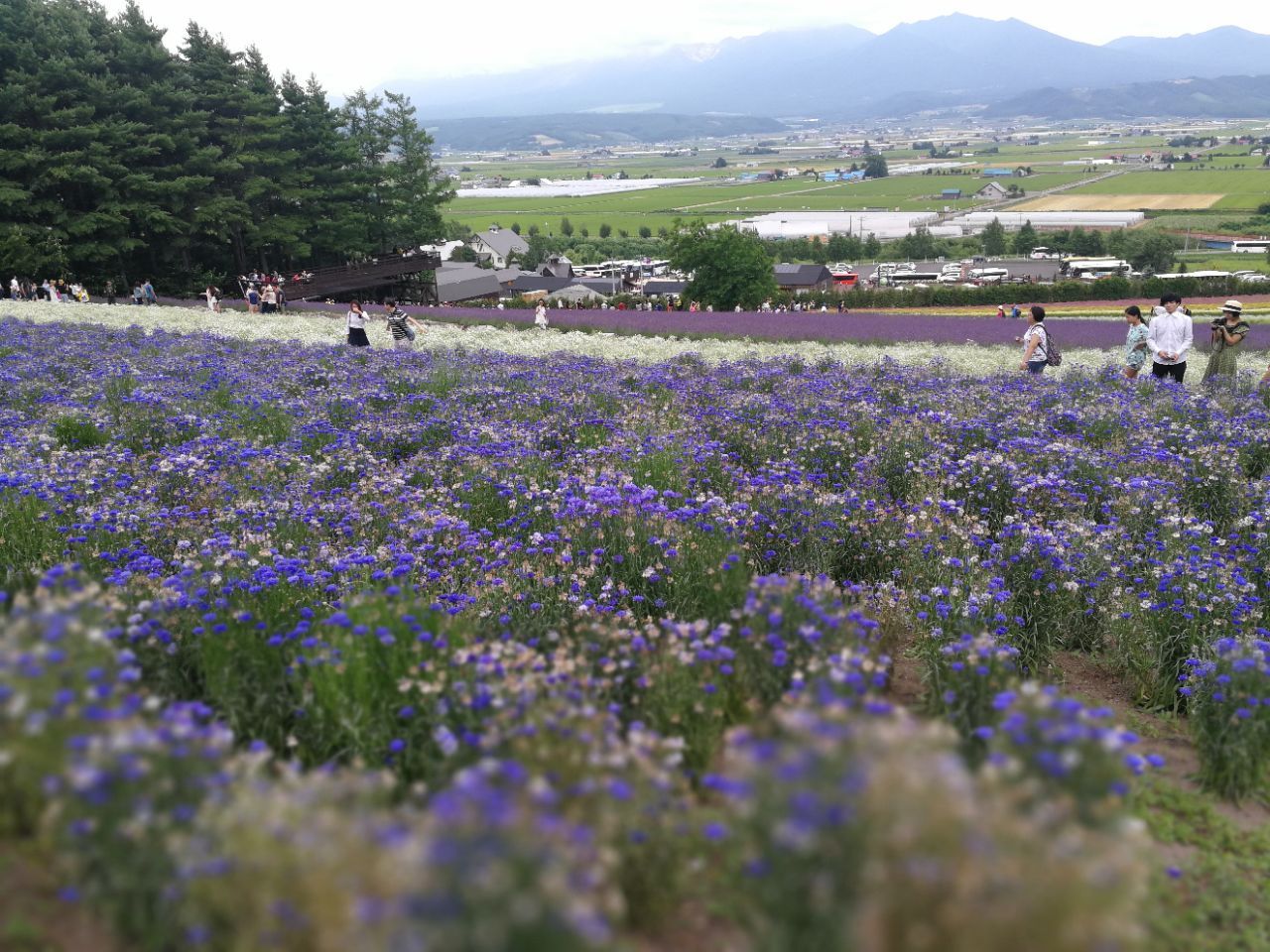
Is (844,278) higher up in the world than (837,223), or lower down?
Result: lower down

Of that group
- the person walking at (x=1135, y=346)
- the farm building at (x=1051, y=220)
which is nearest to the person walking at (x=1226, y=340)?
the person walking at (x=1135, y=346)

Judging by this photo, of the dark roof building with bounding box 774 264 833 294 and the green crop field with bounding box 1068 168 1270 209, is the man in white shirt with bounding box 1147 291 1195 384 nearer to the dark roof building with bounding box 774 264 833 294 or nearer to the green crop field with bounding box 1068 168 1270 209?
the dark roof building with bounding box 774 264 833 294

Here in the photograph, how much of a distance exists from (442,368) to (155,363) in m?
4.85

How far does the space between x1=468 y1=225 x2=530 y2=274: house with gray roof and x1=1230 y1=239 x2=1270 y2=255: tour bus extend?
104591 millimetres

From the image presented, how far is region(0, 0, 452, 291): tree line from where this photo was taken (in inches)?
1565

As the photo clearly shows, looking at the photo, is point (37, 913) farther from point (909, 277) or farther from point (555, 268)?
point (555, 268)

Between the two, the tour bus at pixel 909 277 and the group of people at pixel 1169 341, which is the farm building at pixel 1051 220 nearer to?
the tour bus at pixel 909 277

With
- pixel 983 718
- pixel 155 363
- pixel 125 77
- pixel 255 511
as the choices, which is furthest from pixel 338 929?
pixel 125 77

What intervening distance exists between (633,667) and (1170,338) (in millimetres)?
12276

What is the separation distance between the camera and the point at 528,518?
738 centimetres

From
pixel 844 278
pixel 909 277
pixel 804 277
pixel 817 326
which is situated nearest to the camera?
pixel 817 326

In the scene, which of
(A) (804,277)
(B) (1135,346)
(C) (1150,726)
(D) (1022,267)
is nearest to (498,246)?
(A) (804,277)

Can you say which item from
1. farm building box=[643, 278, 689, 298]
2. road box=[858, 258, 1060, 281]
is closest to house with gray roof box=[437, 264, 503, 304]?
farm building box=[643, 278, 689, 298]

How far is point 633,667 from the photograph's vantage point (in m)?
4.84
